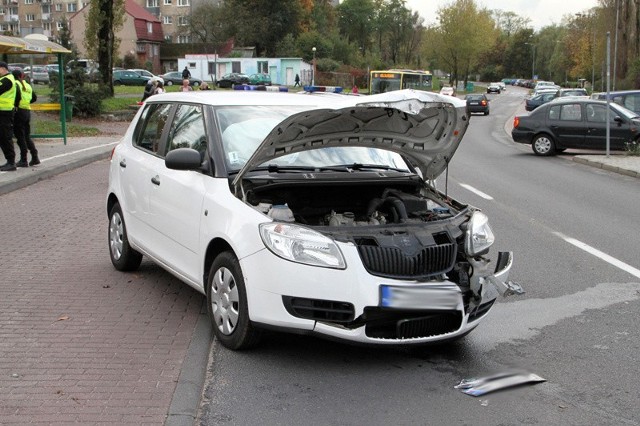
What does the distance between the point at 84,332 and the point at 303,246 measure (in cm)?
197

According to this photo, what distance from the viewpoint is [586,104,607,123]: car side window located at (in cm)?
2083

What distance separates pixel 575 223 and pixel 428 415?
7203 millimetres

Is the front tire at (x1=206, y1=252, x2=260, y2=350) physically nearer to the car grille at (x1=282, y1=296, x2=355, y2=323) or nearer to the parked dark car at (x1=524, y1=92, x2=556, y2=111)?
the car grille at (x1=282, y1=296, x2=355, y2=323)

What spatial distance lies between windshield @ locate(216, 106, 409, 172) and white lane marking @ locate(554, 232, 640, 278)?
319 centimetres

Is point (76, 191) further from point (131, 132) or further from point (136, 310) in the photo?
point (136, 310)

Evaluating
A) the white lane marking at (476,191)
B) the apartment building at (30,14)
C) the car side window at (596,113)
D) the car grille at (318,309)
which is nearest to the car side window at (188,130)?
the car grille at (318,309)

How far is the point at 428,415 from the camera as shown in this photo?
4.26 meters

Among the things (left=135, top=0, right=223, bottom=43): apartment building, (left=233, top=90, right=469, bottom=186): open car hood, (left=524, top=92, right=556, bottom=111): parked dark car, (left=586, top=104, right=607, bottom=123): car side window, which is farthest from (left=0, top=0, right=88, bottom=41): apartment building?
(left=233, top=90, right=469, bottom=186): open car hood

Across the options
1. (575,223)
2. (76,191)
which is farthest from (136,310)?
(76,191)

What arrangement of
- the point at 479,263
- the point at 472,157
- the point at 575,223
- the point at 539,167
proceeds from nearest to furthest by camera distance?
1. the point at 479,263
2. the point at 575,223
3. the point at 539,167
4. the point at 472,157

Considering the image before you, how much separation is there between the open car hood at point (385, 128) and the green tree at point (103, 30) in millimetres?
29452

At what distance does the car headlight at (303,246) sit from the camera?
4652 mm

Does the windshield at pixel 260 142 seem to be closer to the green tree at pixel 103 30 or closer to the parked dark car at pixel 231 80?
the green tree at pixel 103 30

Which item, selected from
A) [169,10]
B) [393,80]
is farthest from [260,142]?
[169,10]
